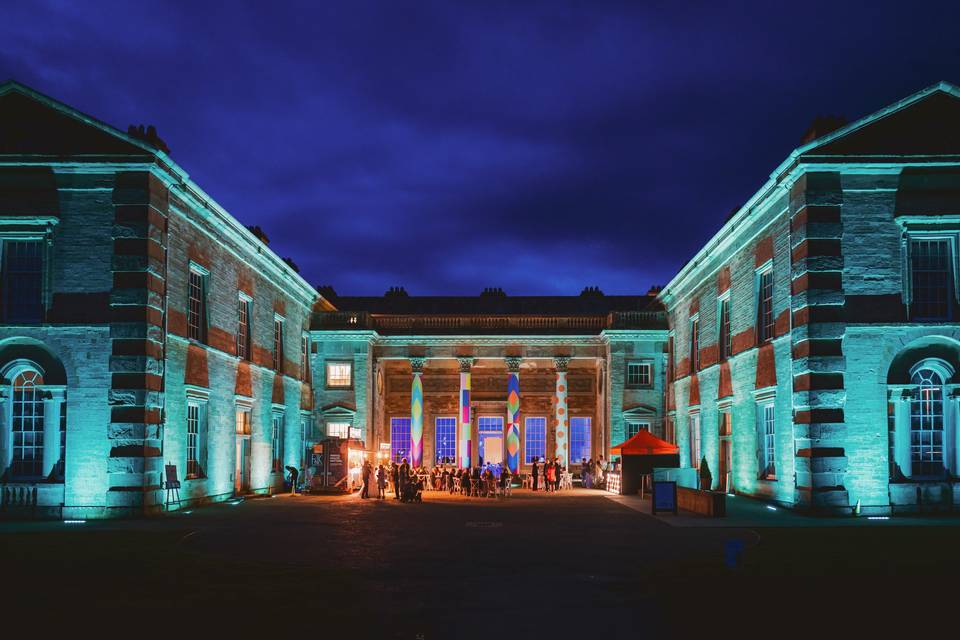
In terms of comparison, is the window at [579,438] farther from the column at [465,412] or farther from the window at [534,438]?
the column at [465,412]

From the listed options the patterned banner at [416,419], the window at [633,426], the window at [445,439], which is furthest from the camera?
the window at [445,439]

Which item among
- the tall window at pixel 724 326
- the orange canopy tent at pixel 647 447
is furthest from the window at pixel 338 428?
the tall window at pixel 724 326

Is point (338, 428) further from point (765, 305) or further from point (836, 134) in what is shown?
point (836, 134)

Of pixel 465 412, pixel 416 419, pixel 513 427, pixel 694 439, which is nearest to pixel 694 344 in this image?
pixel 694 439

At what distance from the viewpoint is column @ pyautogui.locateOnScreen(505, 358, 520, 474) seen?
46500 millimetres

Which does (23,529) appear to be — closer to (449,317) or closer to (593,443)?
(449,317)

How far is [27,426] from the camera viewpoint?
24.1 meters

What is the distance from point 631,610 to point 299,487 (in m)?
30.2

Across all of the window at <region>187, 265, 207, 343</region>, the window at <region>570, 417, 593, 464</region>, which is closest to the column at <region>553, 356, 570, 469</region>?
the window at <region>570, 417, 593, 464</region>

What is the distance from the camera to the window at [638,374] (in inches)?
1784

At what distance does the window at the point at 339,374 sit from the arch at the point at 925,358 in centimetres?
2810

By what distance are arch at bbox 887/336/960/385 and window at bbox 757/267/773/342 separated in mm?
4531

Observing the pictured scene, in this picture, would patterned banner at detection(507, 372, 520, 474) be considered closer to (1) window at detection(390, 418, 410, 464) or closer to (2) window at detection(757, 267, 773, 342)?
(1) window at detection(390, 418, 410, 464)

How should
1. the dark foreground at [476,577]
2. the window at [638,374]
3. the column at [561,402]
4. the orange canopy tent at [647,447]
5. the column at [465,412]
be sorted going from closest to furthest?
the dark foreground at [476,577]
the orange canopy tent at [647,447]
the window at [638,374]
the column at [561,402]
the column at [465,412]
